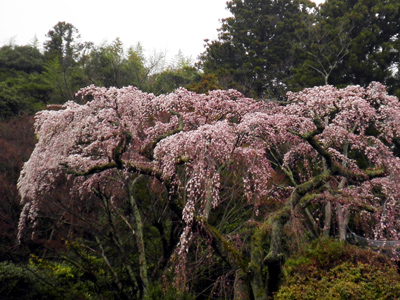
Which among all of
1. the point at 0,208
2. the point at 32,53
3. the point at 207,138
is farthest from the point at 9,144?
the point at 32,53

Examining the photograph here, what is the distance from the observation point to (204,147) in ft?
18.0

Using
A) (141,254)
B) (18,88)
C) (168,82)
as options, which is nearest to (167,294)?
(141,254)

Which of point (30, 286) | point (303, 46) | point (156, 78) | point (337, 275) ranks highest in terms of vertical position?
point (303, 46)

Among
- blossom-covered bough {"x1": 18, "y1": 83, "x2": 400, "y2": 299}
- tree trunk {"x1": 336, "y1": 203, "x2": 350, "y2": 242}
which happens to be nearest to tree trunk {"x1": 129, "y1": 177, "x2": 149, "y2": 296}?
blossom-covered bough {"x1": 18, "y1": 83, "x2": 400, "y2": 299}

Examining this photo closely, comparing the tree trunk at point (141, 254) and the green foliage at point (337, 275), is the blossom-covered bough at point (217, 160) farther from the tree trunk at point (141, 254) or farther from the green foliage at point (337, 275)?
the green foliage at point (337, 275)

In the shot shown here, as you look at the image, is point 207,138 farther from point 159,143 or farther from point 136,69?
point 136,69

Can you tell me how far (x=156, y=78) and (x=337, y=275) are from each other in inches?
618

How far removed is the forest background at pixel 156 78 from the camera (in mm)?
6887

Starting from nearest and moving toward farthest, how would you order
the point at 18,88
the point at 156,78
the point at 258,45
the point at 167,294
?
1. the point at 167,294
2. the point at 18,88
3. the point at 156,78
4. the point at 258,45

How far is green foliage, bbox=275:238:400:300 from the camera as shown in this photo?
4328 mm

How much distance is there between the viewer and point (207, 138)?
567cm

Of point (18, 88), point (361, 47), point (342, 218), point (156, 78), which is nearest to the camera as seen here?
point (342, 218)

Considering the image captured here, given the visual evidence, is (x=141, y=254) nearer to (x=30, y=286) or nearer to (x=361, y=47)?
(x=30, y=286)

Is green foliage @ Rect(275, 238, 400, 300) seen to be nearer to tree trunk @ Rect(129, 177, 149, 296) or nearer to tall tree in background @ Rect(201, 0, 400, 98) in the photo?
tree trunk @ Rect(129, 177, 149, 296)
